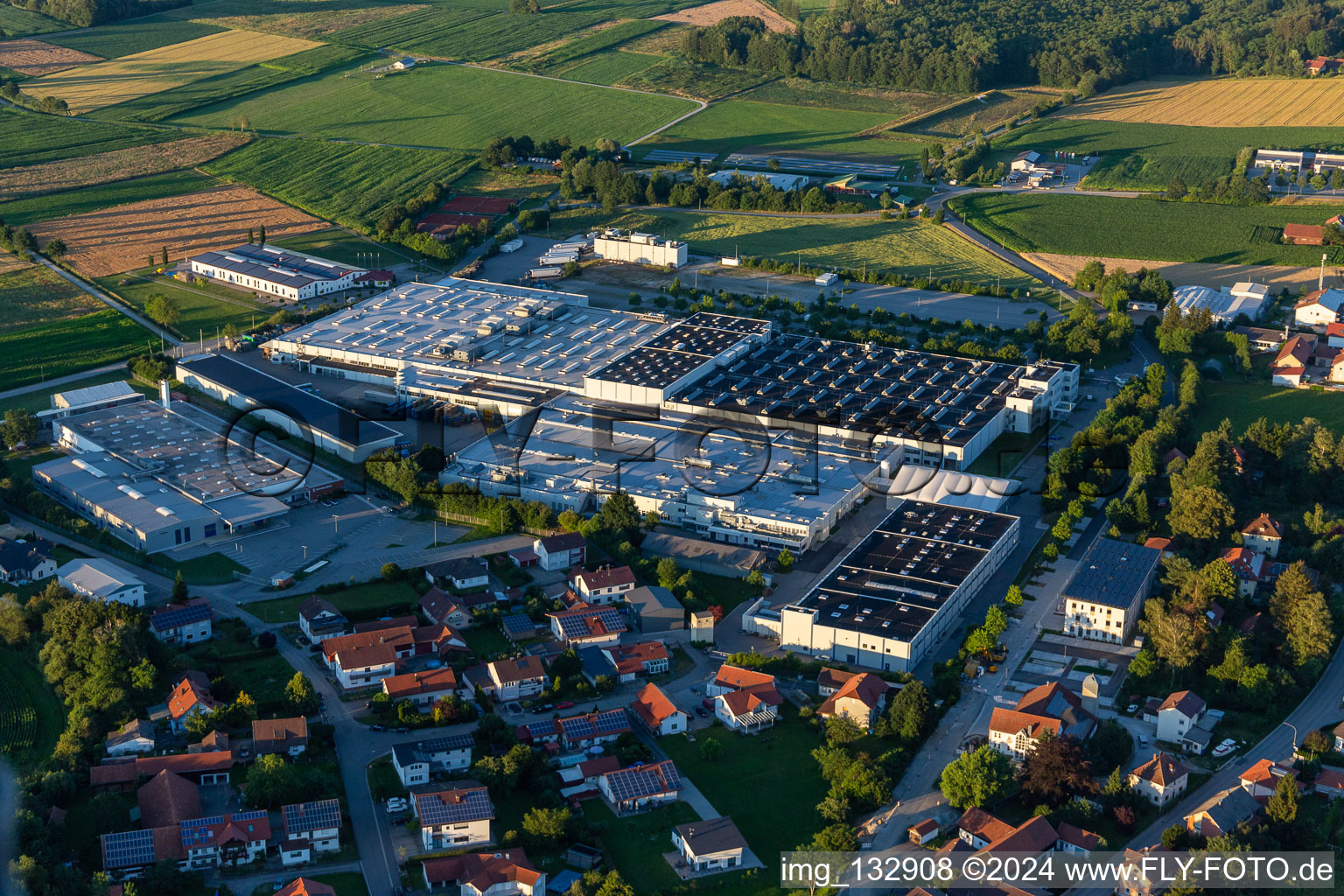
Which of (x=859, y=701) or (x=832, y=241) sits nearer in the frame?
(x=859, y=701)

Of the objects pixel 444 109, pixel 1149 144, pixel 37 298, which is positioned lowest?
pixel 37 298

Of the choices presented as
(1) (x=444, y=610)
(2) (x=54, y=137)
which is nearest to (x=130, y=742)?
(1) (x=444, y=610)

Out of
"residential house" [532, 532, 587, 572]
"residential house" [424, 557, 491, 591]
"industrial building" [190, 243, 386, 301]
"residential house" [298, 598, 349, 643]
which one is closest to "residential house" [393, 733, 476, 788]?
"residential house" [298, 598, 349, 643]

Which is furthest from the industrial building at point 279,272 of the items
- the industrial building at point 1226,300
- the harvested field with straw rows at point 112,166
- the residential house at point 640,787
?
the residential house at point 640,787

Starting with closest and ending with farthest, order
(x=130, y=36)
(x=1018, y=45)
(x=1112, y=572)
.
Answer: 1. (x=1112, y=572)
2. (x=1018, y=45)
3. (x=130, y=36)

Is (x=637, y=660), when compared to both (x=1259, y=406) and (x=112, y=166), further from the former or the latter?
(x=112, y=166)

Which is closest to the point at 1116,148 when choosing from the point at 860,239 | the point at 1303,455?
the point at 860,239

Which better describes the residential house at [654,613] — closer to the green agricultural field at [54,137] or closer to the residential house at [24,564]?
the residential house at [24,564]
